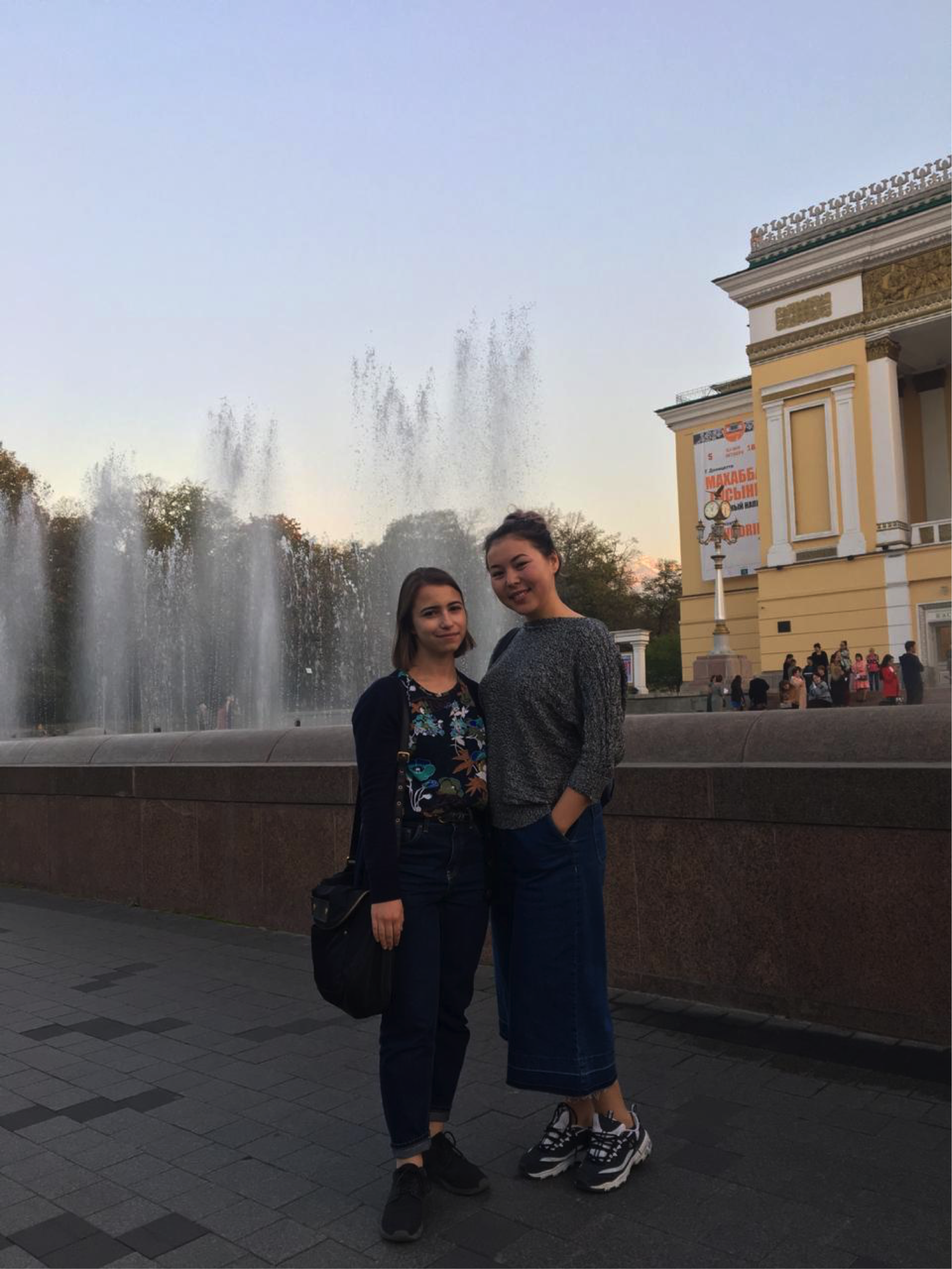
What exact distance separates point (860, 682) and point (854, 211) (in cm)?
1538

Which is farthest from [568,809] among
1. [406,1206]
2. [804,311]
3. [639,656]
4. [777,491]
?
[639,656]

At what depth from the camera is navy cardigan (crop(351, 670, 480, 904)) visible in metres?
2.98

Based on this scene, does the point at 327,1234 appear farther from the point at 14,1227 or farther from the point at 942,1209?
the point at 942,1209

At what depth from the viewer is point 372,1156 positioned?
352cm

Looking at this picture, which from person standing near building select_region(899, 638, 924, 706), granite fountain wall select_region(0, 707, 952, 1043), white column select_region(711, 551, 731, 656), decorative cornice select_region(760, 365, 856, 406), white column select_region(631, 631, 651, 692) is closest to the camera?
granite fountain wall select_region(0, 707, 952, 1043)

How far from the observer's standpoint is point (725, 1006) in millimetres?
4883

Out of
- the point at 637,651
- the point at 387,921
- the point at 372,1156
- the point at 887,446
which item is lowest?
the point at 372,1156

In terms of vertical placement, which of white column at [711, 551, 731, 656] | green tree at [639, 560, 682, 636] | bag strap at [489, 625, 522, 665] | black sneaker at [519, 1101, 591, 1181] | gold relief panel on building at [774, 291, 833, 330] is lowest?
A: black sneaker at [519, 1101, 591, 1181]

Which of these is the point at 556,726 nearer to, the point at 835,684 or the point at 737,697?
the point at 835,684

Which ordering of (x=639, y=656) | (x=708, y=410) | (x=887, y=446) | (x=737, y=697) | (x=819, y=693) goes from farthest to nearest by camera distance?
(x=708, y=410)
(x=639, y=656)
(x=887, y=446)
(x=737, y=697)
(x=819, y=693)

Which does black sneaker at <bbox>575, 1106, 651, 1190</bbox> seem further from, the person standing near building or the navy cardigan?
the person standing near building

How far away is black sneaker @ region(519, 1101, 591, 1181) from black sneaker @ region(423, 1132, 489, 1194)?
146 millimetres

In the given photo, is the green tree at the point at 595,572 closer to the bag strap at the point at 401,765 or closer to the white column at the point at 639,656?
the white column at the point at 639,656

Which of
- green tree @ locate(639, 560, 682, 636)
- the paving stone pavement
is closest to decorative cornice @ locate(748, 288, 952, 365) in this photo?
the paving stone pavement
